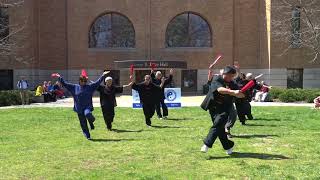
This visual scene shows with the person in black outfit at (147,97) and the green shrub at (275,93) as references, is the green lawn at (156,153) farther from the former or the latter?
the green shrub at (275,93)

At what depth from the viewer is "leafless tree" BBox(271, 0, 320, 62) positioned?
42281 millimetres

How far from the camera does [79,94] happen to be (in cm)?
1359

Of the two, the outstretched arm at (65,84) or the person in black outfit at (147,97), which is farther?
the person in black outfit at (147,97)

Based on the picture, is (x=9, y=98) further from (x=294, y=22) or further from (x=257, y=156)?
(x=257, y=156)

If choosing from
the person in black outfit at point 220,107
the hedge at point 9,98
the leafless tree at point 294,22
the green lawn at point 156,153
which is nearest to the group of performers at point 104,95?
the green lawn at point 156,153

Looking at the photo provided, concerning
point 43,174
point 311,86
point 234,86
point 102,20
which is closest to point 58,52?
point 102,20

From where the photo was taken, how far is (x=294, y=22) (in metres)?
42.8

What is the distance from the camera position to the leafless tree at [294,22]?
42281 millimetres

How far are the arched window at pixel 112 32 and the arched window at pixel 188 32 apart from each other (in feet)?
11.4

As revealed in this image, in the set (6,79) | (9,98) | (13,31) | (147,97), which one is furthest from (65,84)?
(6,79)

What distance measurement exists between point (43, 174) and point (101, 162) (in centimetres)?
141

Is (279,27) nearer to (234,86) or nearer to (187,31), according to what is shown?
(187,31)

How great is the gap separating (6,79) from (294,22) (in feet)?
80.4

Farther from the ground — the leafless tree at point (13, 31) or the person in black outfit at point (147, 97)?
the leafless tree at point (13, 31)
